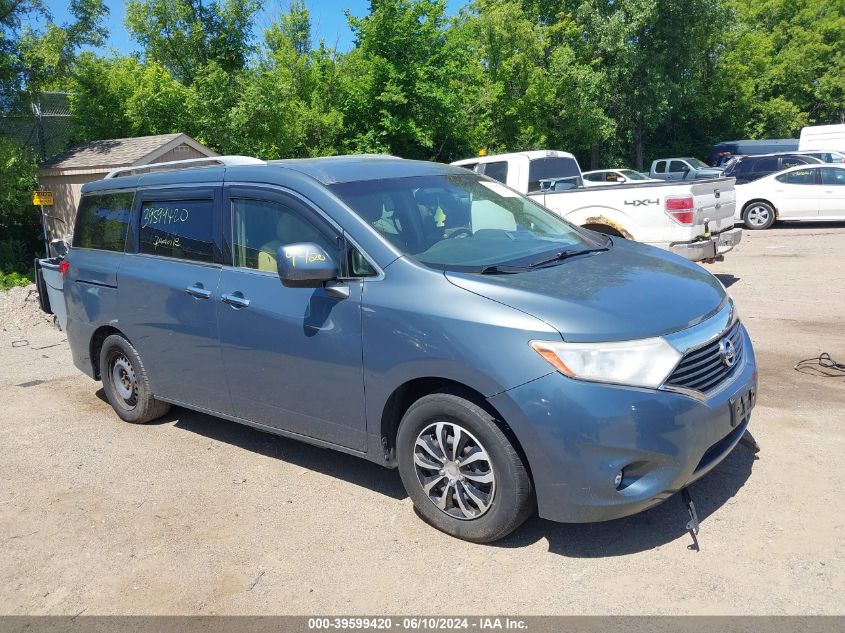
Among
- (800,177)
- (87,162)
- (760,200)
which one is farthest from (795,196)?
(87,162)

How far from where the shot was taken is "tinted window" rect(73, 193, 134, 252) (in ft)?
19.3

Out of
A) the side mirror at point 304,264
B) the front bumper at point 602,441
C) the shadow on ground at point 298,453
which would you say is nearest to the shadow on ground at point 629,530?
the front bumper at point 602,441

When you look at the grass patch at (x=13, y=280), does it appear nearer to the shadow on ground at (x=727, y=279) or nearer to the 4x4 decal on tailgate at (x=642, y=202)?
the 4x4 decal on tailgate at (x=642, y=202)

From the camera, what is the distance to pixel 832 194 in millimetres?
17062

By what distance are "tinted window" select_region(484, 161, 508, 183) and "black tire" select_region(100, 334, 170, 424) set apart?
8.26m

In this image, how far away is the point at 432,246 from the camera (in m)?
4.29

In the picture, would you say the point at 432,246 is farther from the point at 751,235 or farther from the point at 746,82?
the point at 746,82

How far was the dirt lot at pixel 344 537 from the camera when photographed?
3445 millimetres

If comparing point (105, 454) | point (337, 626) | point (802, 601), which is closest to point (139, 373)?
point (105, 454)

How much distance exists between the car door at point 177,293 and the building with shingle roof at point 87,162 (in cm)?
803

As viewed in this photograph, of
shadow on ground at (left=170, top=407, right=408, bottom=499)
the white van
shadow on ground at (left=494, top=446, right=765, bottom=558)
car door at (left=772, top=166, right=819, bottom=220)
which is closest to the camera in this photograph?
shadow on ground at (left=494, top=446, right=765, bottom=558)

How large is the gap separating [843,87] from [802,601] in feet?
143

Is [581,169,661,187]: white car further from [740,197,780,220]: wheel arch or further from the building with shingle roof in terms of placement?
the building with shingle roof

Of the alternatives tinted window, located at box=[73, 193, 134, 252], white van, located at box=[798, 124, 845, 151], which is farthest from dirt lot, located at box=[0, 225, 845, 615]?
white van, located at box=[798, 124, 845, 151]
